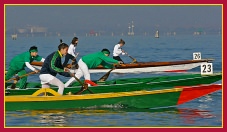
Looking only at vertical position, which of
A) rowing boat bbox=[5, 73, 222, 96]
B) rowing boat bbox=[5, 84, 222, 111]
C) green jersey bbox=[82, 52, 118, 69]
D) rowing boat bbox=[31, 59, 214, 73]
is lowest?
rowing boat bbox=[5, 84, 222, 111]

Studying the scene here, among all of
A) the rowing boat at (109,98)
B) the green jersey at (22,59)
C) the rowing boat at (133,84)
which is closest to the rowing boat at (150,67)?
the rowing boat at (133,84)

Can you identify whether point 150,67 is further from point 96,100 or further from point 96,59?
point 96,100

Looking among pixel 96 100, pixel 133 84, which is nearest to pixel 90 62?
pixel 133 84

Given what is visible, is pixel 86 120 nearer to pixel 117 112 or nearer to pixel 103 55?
pixel 117 112

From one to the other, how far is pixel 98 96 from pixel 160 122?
8.54ft

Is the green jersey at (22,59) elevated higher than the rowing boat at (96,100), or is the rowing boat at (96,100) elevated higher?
the green jersey at (22,59)

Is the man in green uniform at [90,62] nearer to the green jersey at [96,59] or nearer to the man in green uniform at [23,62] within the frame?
the green jersey at [96,59]

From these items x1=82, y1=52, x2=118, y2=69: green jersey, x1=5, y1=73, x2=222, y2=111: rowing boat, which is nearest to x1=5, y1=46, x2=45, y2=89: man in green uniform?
x1=5, y1=73, x2=222, y2=111: rowing boat

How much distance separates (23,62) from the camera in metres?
22.4

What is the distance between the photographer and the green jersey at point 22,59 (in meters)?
22.1

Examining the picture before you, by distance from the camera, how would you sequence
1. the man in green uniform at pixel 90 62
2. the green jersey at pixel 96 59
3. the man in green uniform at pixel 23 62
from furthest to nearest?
1. the man in green uniform at pixel 90 62
2. the green jersey at pixel 96 59
3. the man in green uniform at pixel 23 62

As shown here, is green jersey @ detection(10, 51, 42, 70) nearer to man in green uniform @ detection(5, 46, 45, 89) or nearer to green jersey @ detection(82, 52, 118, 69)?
man in green uniform @ detection(5, 46, 45, 89)

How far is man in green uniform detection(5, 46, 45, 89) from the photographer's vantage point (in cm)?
2196

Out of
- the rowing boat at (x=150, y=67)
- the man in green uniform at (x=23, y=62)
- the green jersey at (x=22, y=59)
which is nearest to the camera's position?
the man in green uniform at (x=23, y=62)
